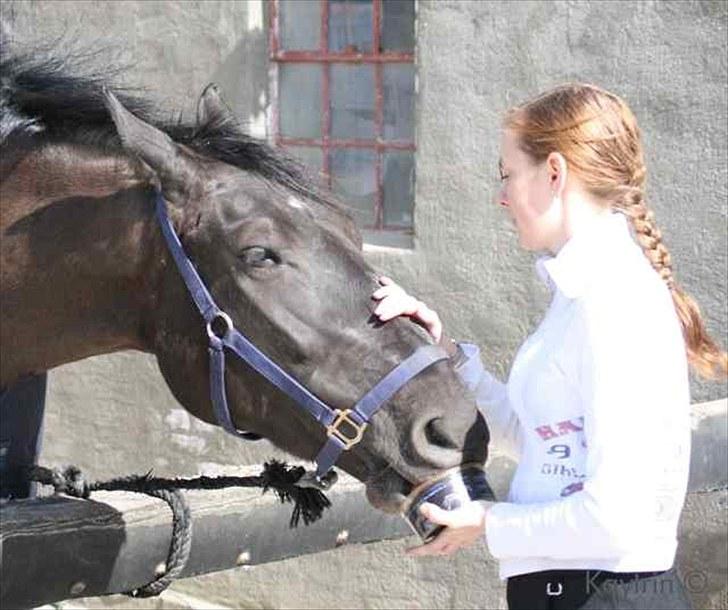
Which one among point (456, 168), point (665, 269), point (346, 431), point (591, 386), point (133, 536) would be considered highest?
point (665, 269)

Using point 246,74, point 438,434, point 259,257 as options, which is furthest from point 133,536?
point 246,74

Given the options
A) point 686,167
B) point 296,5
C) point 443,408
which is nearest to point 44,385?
point 443,408

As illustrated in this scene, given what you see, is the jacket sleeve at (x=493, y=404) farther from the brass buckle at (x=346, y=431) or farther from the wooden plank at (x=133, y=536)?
the wooden plank at (x=133, y=536)

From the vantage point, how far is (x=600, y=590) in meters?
2.10

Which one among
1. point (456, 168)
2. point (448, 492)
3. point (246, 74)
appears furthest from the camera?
point (246, 74)

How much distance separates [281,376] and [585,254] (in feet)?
2.10

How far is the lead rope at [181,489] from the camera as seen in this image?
2.79 m

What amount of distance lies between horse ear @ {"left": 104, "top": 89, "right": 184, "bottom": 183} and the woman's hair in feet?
2.19

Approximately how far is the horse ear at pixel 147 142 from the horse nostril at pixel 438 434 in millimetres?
634

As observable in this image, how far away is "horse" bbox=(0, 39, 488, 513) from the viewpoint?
8.01ft

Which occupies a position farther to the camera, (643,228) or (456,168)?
(456,168)

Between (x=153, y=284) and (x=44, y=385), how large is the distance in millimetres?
568

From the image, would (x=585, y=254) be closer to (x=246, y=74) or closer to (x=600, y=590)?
(x=600, y=590)

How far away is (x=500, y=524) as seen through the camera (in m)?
2.07
